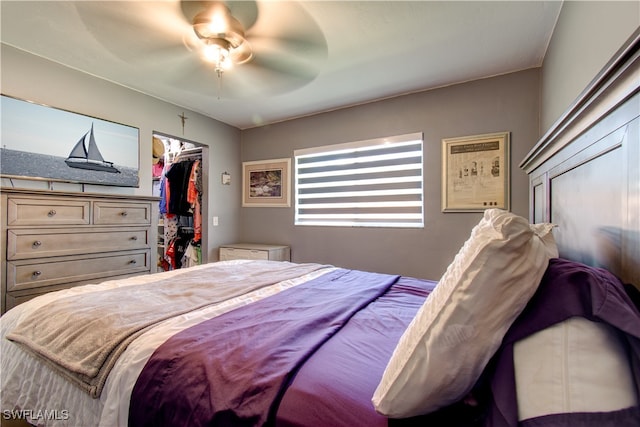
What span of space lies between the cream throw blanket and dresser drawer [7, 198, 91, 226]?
997 mm

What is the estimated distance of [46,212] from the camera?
1905 mm

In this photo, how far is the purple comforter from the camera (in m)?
0.69

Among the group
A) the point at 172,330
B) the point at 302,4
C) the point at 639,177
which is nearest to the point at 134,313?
the point at 172,330

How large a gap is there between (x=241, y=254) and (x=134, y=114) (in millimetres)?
1846

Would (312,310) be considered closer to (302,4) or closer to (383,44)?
(302,4)

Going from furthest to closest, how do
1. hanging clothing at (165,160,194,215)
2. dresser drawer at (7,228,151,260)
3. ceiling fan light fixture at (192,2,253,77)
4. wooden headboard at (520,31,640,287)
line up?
hanging clothing at (165,160,194,215) < dresser drawer at (7,228,151,260) < ceiling fan light fixture at (192,2,253,77) < wooden headboard at (520,31,640,287)

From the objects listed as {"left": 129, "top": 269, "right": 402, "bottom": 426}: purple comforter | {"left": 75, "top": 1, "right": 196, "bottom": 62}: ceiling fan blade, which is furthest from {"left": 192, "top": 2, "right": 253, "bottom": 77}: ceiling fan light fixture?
{"left": 129, "top": 269, "right": 402, "bottom": 426}: purple comforter

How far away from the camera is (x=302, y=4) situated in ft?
5.52

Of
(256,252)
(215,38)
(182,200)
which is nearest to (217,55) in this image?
(215,38)

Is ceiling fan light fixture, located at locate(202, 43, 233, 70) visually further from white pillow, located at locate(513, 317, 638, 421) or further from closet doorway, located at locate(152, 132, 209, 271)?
white pillow, located at locate(513, 317, 638, 421)

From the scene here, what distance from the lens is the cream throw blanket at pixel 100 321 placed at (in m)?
0.90

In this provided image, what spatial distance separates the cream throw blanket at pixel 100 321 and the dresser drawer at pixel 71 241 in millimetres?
947

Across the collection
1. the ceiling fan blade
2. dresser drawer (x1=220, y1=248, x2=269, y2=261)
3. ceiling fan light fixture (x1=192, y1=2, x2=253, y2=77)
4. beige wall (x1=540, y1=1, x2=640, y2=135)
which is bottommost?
dresser drawer (x1=220, y1=248, x2=269, y2=261)

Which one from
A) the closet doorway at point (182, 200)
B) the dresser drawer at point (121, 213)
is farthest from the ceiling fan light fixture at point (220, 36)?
the closet doorway at point (182, 200)
